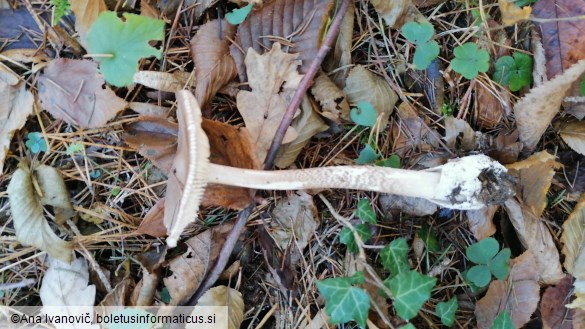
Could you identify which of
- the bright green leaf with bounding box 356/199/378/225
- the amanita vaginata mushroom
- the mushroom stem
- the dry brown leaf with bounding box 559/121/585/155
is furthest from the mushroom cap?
the dry brown leaf with bounding box 559/121/585/155

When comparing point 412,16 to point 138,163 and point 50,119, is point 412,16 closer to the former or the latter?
point 138,163

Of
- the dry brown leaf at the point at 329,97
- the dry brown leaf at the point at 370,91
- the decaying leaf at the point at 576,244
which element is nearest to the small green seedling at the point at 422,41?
the dry brown leaf at the point at 370,91

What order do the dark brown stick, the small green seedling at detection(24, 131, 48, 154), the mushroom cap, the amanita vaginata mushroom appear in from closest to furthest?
the mushroom cap
the amanita vaginata mushroom
the dark brown stick
the small green seedling at detection(24, 131, 48, 154)

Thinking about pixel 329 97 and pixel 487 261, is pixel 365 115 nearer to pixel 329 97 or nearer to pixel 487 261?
pixel 329 97

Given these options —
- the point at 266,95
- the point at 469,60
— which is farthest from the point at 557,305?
the point at 266,95

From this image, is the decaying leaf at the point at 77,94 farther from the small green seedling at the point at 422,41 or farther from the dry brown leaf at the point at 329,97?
the small green seedling at the point at 422,41

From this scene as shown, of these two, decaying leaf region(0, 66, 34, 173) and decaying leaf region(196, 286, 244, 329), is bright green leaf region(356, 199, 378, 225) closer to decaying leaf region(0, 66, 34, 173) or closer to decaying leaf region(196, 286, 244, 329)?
decaying leaf region(196, 286, 244, 329)
